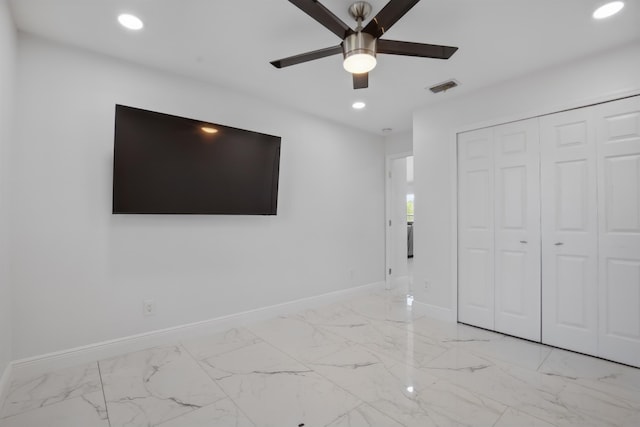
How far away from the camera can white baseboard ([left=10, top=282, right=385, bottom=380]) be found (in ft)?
7.12

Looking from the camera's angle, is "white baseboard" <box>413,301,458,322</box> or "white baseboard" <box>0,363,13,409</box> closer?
"white baseboard" <box>0,363,13,409</box>

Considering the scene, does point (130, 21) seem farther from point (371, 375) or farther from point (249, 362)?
point (371, 375)

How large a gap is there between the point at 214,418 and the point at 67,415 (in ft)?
2.79

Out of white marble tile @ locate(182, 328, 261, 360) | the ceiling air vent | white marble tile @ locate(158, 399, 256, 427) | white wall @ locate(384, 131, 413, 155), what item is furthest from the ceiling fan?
white wall @ locate(384, 131, 413, 155)

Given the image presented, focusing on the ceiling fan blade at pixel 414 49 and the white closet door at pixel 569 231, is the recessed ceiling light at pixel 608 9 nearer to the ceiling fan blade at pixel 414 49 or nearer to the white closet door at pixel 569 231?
the white closet door at pixel 569 231

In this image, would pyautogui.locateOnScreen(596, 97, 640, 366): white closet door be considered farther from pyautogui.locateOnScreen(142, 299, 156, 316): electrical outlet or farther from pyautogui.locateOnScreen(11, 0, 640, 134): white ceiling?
pyautogui.locateOnScreen(142, 299, 156, 316): electrical outlet

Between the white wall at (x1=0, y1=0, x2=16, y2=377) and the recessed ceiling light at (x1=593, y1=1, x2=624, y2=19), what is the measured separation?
358cm

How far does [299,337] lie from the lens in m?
2.90

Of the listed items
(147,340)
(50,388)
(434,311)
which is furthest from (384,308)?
(50,388)

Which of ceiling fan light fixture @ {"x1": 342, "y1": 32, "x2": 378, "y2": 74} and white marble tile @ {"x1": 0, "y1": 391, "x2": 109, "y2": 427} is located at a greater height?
ceiling fan light fixture @ {"x1": 342, "y1": 32, "x2": 378, "y2": 74}

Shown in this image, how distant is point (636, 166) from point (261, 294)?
343cm

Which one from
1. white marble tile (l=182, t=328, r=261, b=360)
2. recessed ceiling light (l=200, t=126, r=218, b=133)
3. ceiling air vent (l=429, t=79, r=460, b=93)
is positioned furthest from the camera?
ceiling air vent (l=429, t=79, r=460, b=93)

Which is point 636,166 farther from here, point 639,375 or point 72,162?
point 72,162

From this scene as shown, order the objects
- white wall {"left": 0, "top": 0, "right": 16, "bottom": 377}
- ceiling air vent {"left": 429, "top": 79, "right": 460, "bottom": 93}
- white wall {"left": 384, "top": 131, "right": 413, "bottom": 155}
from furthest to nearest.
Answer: white wall {"left": 384, "top": 131, "right": 413, "bottom": 155} → ceiling air vent {"left": 429, "top": 79, "right": 460, "bottom": 93} → white wall {"left": 0, "top": 0, "right": 16, "bottom": 377}
